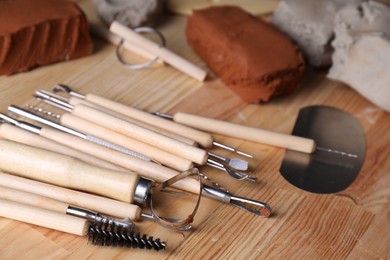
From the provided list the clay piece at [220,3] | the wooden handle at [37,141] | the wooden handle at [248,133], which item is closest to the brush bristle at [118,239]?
the wooden handle at [37,141]

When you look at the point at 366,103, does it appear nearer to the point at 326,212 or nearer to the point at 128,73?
the point at 326,212

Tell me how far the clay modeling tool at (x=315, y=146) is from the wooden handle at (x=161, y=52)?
132mm

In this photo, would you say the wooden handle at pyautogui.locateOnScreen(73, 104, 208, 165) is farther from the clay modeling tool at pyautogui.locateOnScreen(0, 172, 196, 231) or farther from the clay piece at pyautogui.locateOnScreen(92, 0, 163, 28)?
the clay piece at pyautogui.locateOnScreen(92, 0, 163, 28)

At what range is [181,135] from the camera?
77cm

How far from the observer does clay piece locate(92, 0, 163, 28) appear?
988 mm

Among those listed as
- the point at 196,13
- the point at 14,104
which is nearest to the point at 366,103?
the point at 196,13

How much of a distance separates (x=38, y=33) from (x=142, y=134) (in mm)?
277

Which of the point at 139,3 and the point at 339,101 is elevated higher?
the point at 139,3

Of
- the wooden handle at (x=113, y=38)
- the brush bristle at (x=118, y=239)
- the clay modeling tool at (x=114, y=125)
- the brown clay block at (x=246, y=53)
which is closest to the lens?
the brush bristle at (x=118, y=239)

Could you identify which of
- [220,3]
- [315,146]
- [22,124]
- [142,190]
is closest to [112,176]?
[142,190]

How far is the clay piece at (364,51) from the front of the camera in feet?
2.84

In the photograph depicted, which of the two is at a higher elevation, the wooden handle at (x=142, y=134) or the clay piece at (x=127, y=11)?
the clay piece at (x=127, y=11)

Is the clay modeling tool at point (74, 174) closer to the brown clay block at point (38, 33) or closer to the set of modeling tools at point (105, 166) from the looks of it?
the set of modeling tools at point (105, 166)

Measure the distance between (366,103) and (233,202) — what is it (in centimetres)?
33
